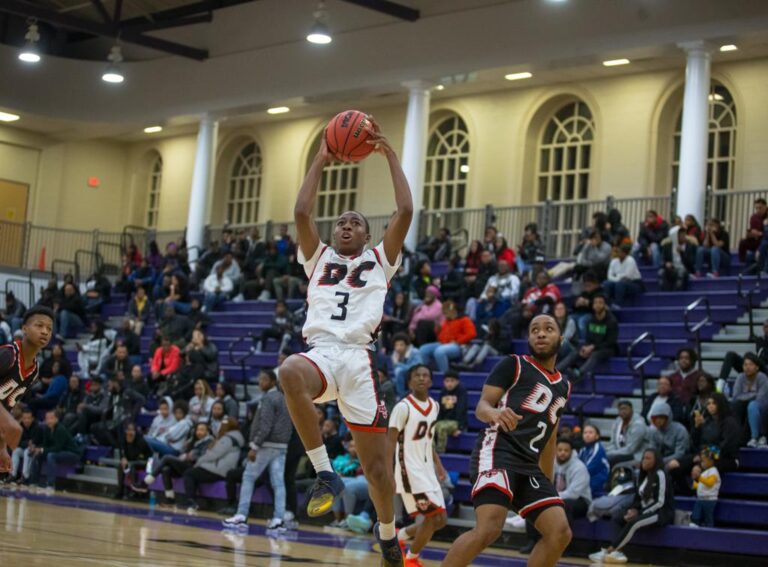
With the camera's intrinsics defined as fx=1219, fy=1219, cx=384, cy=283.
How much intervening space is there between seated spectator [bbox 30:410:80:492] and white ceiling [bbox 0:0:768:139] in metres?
9.14

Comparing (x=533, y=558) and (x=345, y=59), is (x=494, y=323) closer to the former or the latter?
(x=345, y=59)

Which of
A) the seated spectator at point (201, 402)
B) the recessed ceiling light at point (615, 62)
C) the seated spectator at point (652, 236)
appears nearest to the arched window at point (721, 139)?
the recessed ceiling light at point (615, 62)

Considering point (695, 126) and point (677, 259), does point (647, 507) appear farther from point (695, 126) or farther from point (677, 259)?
point (695, 126)

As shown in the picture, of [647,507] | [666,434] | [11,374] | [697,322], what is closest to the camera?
[11,374]

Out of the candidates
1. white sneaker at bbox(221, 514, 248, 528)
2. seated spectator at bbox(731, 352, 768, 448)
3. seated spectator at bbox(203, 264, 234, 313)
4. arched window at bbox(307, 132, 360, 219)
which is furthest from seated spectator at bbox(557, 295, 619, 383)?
arched window at bbox(307, 132, 360, 219)

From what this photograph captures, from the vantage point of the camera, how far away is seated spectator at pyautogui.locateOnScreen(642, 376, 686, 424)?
14.2m

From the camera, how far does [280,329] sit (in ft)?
67.4

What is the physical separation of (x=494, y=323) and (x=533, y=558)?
1087 centimetres

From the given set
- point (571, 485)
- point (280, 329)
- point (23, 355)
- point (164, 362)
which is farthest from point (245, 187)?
point (23, 355)

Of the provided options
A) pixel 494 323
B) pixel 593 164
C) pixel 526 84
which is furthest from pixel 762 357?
pixel 526 84

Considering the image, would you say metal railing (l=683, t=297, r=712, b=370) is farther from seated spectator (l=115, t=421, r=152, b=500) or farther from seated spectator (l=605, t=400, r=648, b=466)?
seated spectator (l=115, t=421, r=152, b=500)

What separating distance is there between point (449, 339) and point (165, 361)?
17.9 feet

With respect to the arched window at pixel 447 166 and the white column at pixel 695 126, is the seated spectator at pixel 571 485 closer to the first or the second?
the white column at pixel 695 126

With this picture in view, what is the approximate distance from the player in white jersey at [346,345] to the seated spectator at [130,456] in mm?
11388
